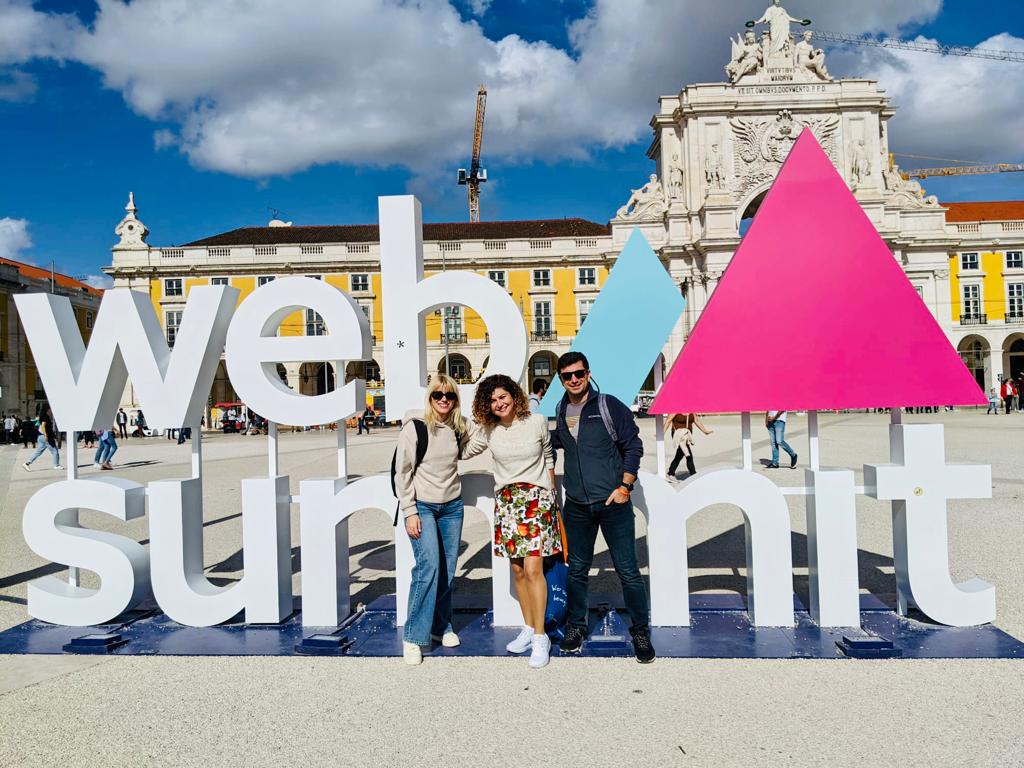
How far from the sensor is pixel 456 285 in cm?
474

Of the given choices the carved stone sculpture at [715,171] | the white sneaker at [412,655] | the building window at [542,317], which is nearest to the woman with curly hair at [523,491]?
the white sneaker at [412,655]

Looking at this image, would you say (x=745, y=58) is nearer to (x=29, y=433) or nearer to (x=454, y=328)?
(x=454, y=328)

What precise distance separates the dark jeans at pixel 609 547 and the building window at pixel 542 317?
122 feet

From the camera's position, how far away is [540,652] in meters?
3.87

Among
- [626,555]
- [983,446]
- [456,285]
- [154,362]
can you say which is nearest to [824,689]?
[626,555]

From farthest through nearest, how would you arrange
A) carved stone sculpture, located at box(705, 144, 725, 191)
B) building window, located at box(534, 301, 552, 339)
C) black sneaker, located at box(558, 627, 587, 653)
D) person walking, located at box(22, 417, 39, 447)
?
building window, located at box(534, 301, 552, 339) → carved stone sculpture, located at box(705, 144, 725, 191) → person walking, located at box(22, 417, 39, 447) → black sneaker, located at box(558, 627, 587, 653)

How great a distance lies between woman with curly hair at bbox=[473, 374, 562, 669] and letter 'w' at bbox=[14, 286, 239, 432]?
2052 mm

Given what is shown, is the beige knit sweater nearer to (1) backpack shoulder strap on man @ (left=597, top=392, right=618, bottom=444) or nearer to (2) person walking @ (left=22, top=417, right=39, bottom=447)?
(1) backpack shoulder strap on man @ (left=597, top=392, right=618, bottom=444)

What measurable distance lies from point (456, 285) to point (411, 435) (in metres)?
1.14

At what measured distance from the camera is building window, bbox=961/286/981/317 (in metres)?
40.7

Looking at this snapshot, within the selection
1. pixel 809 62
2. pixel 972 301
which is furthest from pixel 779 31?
pixel 972 301

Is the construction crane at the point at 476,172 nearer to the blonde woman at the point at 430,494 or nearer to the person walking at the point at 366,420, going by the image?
the person walking at the point at 366,420

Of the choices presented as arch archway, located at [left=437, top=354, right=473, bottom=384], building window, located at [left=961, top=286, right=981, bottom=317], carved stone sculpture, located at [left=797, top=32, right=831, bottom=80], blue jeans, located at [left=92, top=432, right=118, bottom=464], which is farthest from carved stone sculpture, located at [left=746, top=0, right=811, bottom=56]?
blue jeans, located at [left=92, top=432, right=118, bottom=464]

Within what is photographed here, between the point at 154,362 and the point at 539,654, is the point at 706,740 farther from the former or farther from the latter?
the point at 154,362
